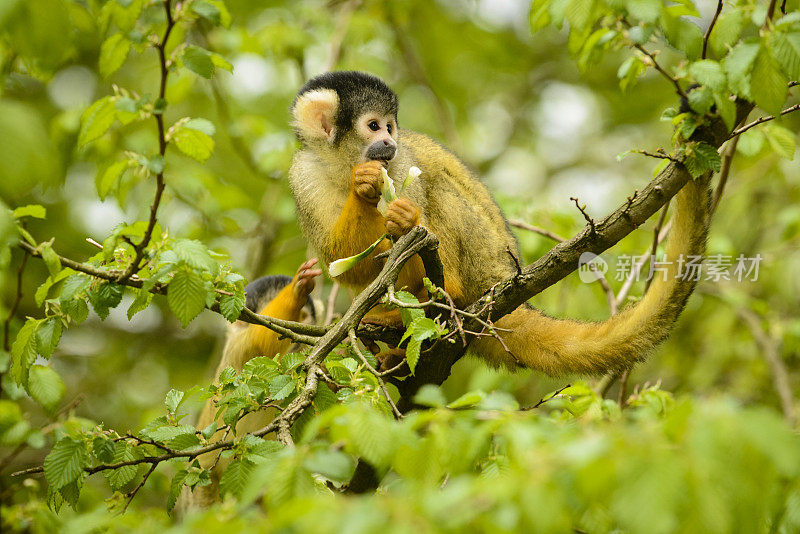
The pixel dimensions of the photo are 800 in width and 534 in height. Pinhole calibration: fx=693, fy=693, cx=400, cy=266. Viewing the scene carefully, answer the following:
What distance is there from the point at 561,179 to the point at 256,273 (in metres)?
4.65

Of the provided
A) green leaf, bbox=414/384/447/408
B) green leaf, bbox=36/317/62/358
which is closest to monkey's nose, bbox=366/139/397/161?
green leaf, bbox=36/317/62/358

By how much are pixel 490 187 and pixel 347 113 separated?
129cm

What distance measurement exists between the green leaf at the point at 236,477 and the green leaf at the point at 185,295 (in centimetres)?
52

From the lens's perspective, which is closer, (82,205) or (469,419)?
(469,419)

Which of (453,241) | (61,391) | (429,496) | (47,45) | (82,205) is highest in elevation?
(47,45)

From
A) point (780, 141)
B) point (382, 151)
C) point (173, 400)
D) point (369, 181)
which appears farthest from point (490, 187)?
point (173, 400)

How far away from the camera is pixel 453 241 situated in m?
4.08

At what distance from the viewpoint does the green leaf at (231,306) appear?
8.46 feet

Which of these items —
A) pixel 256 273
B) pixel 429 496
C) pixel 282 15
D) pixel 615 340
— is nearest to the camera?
pixel 429 496

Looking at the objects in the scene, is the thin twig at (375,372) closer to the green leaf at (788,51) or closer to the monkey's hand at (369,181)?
the monkey's hand at (369,181)

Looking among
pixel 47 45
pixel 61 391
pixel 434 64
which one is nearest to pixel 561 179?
pixel 434 64

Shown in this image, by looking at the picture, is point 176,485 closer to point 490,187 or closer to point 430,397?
point 430,397

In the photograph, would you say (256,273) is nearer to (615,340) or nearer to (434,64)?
(615,340)

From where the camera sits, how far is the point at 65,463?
2467 millimetres
